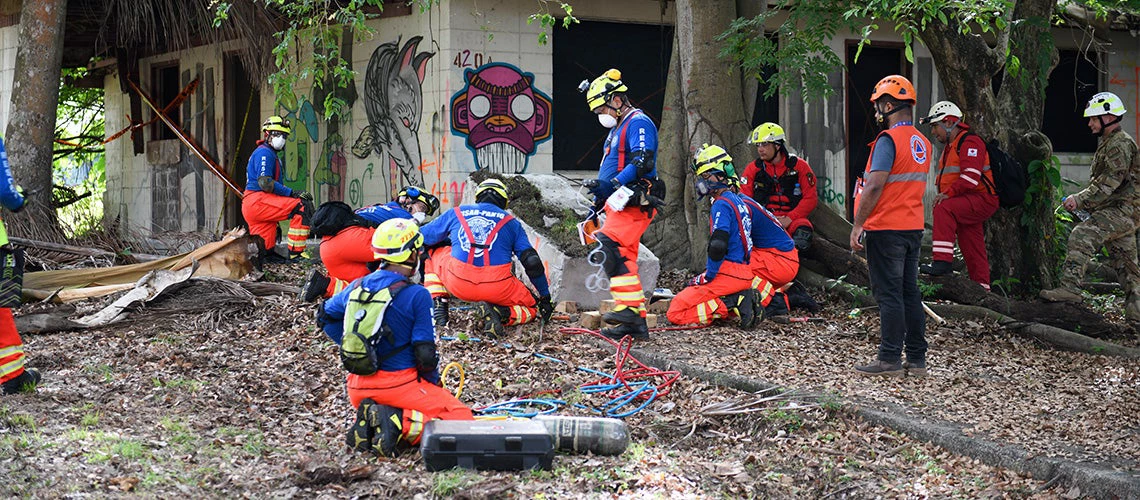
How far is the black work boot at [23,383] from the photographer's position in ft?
21.6

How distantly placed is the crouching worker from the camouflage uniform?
627 centimetres

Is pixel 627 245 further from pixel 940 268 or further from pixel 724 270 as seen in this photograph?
pixel 940 268

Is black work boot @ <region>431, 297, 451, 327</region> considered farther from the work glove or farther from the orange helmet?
the orange helmet

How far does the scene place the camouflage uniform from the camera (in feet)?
30.2

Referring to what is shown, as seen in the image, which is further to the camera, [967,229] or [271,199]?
[271,199]

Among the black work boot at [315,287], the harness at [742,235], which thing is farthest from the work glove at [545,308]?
the black work boot at [315,287]

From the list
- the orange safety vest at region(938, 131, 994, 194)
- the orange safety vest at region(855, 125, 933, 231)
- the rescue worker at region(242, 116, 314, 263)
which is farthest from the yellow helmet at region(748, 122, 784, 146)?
the rescue worker at region(242, 116, 314, 263)

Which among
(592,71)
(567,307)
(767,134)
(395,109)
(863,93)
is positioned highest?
(592,71)

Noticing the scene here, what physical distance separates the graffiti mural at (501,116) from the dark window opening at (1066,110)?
8442 mm

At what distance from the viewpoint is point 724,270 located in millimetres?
8891

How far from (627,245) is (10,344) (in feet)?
13.2

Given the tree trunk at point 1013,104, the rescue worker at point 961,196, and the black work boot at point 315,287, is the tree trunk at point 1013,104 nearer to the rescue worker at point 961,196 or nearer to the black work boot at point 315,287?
the rescue worker at point 961,196

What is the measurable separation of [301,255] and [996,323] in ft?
22.7

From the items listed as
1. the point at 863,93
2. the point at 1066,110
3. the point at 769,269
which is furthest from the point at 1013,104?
the point at 1066,110
